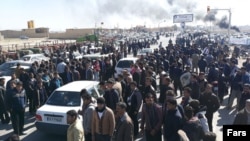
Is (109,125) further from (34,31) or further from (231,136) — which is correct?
(34,31)

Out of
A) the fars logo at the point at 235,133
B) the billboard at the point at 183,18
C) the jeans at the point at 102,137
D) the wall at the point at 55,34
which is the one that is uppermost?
the billboard at the point at 183,18

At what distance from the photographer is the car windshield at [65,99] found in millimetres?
9367

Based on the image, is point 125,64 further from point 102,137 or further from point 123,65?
point 102,137

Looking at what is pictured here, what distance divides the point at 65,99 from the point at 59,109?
55 centimetres

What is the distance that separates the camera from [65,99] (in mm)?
9555

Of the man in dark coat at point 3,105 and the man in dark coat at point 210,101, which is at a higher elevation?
the man in dark coat at point 210,101

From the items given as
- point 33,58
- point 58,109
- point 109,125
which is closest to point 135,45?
point 33,58

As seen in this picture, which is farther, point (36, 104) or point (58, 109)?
point (36, 104)

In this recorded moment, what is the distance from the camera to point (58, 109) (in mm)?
9070

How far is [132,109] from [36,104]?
458 cm

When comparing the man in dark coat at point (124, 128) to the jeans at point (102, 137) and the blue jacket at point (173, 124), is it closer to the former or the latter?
the jeans at point (102, 137)

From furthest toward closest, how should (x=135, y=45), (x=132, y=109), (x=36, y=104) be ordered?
(x=135, y=45), (x=36, y=104), (x=132, y=109)

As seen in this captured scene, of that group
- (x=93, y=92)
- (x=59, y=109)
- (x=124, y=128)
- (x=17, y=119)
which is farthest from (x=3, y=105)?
(x=124, y=128)

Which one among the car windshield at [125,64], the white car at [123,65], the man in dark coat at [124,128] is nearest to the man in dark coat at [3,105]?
the man in dark coat at [124,128]
